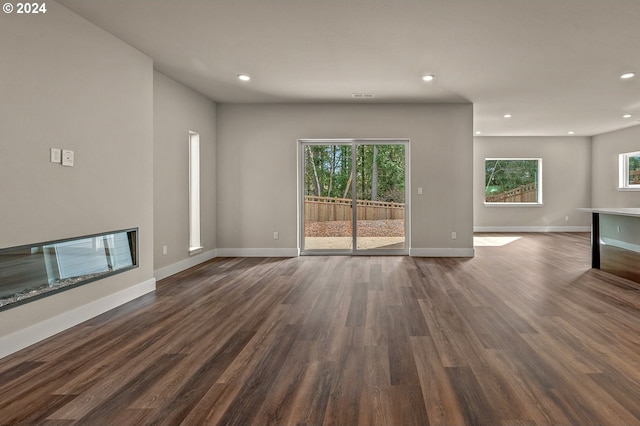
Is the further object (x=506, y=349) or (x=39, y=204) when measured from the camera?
(x=39, y=204)

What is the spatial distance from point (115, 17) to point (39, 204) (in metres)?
1.75

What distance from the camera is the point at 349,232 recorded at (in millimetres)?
6602

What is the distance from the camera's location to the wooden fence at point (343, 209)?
6.55 metres

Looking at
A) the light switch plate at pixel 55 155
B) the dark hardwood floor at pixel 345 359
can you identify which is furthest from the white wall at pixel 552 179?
the light switch plate at pixel 55 155

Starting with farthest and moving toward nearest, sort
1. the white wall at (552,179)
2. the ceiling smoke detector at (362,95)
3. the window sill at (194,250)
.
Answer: the white wall at (552,179) → the ceiling smoke detector at (362,95) → the window sill at (194,250)

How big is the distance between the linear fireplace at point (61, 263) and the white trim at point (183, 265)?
88 centimetres

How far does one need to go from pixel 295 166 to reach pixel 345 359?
4.46 m

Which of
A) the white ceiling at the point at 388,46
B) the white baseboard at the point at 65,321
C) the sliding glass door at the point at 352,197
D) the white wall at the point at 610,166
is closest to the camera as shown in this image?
the white baseboard at the point at 65,321

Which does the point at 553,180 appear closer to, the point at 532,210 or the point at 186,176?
the point at 532,210

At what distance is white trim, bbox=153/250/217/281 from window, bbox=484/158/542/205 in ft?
26.1

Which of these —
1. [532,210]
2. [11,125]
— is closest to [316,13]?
[11,125]

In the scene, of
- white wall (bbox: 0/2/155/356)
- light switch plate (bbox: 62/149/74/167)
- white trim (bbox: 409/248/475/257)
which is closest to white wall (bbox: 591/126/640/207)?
white trim (bbox: 409/248/475/257)

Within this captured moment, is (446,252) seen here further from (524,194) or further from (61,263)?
(524,194)

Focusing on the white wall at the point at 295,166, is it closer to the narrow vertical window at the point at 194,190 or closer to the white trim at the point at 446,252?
the white trim at the point at 446,252
